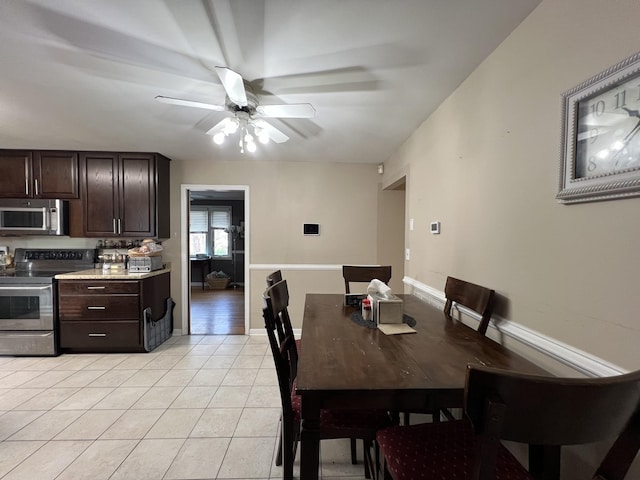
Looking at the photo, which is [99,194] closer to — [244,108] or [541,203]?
[244,108]

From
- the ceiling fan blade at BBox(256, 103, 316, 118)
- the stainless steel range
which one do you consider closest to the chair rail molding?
the ceiling fan blade at BBox(256, 103, 316, 118)

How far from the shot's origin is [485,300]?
1.39m

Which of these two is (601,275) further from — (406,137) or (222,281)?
(222,281)

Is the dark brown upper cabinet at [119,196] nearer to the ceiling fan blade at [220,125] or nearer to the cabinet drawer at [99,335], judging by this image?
the cabinet drawer at [99,335]

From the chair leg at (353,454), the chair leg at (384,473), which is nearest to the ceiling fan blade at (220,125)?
the chair leg at (384,473)

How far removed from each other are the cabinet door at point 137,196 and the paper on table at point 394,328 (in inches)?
118

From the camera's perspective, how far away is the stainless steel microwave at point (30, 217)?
306 centimetres

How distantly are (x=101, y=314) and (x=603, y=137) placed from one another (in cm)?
402

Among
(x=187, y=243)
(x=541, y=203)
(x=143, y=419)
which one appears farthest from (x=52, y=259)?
(x=541, y=203)

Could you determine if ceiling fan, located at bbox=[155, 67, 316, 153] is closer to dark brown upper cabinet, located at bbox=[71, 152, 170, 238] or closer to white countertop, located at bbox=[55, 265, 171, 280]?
dark brown upper cabinet, located at bbox=[71, 152, 170, 238]

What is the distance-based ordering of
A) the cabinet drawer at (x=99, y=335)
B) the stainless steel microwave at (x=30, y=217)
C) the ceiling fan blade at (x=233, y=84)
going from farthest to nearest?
1. the stainless steel microwave at (x=30, y=217)
2. the cabinet drawer at (x=99, y=335)
3. the ceiling fan blade at (x=233, y=84)

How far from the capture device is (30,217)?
3.08 m

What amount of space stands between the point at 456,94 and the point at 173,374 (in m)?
3.30

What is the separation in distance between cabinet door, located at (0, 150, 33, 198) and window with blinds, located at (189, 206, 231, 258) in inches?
156
